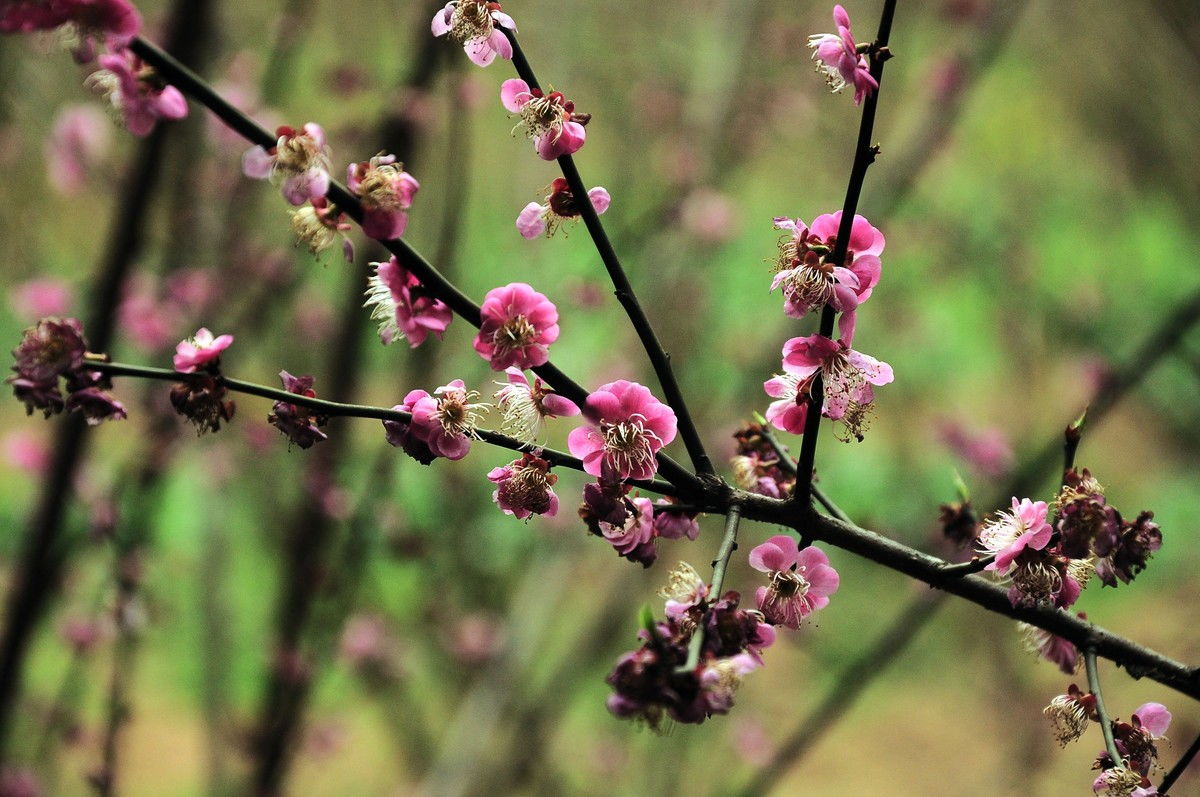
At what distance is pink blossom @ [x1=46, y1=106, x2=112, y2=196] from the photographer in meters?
2.05

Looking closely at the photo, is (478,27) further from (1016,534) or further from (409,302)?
(1016,534)

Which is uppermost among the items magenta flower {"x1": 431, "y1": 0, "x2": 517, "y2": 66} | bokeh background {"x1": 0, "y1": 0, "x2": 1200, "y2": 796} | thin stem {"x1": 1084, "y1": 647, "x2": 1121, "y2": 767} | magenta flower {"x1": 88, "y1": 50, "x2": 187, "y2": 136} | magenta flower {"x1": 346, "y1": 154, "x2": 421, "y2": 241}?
bokeh background {"x1": 0, "y1": 0, "x2": 1200, "y2": 796}

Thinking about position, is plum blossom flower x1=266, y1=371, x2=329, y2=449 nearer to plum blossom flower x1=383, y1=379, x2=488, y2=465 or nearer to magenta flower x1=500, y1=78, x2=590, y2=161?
plum blossom flower x1=383, y1=379, x2=488, y2=465

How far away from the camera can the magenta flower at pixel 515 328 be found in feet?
1.81

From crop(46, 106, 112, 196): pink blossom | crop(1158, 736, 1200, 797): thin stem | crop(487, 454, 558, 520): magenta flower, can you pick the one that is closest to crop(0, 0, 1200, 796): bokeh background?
crop(46, 106, 112, 196): pink blossom

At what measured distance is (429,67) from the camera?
1570 mm

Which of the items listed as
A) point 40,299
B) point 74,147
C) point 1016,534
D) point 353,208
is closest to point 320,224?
point 353,208

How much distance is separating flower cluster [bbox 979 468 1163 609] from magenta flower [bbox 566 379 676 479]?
A: 218 millimetres

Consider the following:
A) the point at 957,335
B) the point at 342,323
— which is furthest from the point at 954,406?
the point at 342,323

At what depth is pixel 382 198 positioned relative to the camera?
54cm

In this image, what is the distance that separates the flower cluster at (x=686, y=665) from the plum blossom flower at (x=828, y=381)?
147mm

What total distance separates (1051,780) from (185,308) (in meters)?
3.55

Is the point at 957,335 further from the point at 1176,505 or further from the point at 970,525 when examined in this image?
the point at 970,525

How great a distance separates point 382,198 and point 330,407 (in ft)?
0.42
